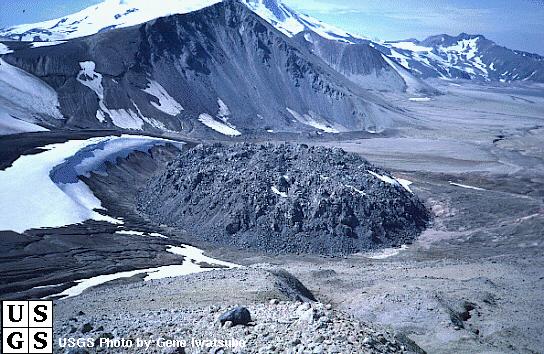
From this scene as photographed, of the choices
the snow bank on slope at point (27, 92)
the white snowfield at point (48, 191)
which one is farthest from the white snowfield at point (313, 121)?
the white snowfield at point (48, 191)

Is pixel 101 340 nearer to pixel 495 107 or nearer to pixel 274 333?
pixel 274 333

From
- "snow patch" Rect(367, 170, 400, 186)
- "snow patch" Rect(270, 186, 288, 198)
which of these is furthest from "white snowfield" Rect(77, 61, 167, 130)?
"snow patch" Rect(367, 170, 400, 186)

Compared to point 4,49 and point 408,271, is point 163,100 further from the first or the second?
point 408,271

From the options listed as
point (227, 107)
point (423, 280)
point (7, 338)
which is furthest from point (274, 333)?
point (227, 107)

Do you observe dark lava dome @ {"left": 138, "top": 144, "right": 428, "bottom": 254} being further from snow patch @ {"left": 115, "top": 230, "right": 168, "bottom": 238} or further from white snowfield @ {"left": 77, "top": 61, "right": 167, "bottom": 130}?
white snowfield @ {"left": 77, "top": 61, "right": 167, "bottom": 130}

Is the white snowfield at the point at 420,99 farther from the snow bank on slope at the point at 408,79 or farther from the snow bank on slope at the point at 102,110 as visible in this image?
the snow bank on slope at the point at 102,110

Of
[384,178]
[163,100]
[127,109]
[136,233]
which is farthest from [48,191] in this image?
[163,100]
